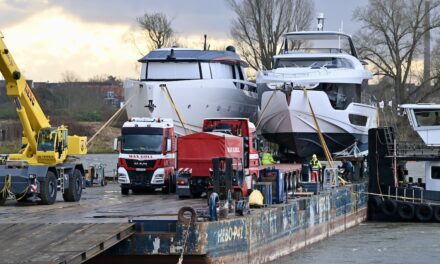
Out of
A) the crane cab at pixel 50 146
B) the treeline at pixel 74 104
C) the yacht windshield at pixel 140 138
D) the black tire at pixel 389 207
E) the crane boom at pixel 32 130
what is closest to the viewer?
the crane boom at pixel 32 130

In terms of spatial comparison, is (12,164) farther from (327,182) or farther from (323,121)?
(323,121)

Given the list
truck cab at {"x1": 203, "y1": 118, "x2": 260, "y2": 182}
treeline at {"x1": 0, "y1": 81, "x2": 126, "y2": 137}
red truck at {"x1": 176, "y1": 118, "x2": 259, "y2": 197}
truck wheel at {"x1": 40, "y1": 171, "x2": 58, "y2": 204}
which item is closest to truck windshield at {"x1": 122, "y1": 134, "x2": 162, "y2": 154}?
truck cab at {"x1": 203, "y1": 118, "x2": 260, "y2": 182}

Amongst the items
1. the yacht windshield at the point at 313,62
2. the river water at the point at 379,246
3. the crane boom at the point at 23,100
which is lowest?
the river water at the point at 379,246

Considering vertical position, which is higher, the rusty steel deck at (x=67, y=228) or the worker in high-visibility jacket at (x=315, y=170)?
the worker in high-visibility jacket at (x=315, y=170)

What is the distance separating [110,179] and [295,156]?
363 inches

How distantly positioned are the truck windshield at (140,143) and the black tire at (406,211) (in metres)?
12.0

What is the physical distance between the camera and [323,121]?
4378 centimetres

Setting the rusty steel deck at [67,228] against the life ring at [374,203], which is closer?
the rusty steel deck at [67,228]

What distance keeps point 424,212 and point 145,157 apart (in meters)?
12.9

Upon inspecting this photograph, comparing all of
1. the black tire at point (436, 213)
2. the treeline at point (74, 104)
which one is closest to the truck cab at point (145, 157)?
the black tire at point (436, 213)

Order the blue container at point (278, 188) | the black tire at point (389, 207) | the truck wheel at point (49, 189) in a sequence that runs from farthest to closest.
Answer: the black tire at point (389, 207)
the blue container at point (278, 188)
the truck wheel at point (49, 189)

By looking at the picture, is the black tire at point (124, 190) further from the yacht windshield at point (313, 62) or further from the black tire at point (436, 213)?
the yacht windshield at point (313, 62)

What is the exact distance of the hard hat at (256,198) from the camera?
25.2 metres

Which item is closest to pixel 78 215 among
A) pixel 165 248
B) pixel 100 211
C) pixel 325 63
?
pixel 100 211
